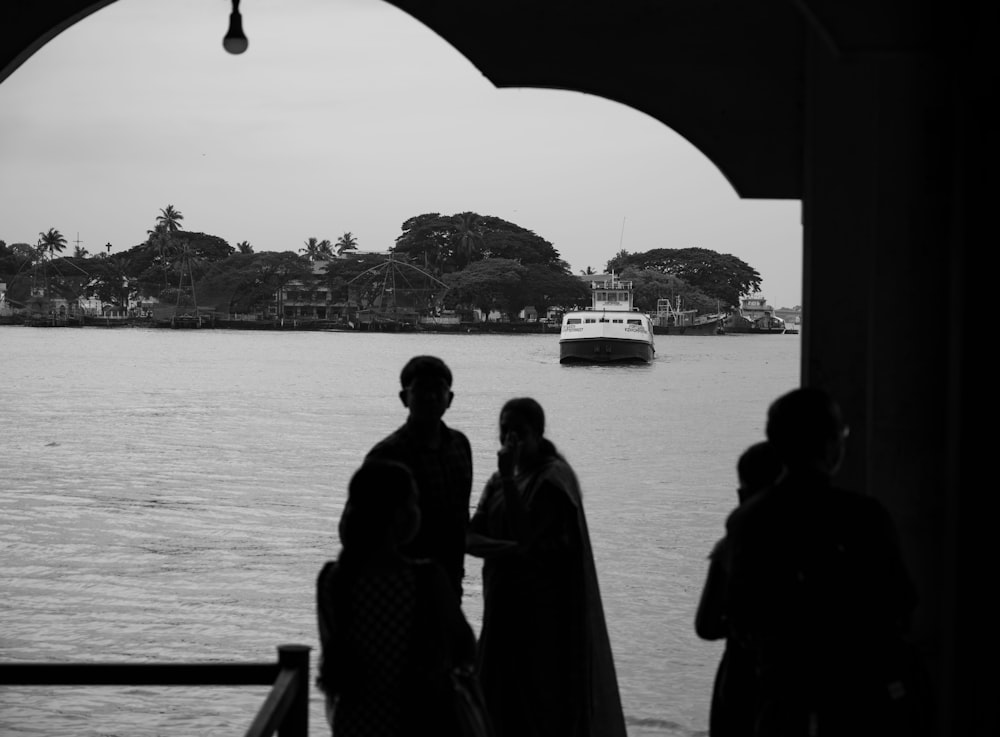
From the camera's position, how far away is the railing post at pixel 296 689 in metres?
3.08

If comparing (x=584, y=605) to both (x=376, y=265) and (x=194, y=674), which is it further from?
(x=376, y=265)

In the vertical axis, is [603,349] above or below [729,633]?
below

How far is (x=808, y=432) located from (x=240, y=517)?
17.8 meters

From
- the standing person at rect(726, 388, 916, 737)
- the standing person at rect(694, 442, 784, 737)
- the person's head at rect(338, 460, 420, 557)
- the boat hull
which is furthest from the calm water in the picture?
the boat hull

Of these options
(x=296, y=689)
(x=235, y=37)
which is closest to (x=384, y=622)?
(x=296, y=689)

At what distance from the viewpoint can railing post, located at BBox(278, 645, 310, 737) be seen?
3.08 meters

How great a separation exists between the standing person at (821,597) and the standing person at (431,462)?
1559mm

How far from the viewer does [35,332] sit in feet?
504

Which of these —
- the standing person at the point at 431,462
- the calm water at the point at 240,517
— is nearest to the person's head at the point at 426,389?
the standing person at the point at 431,462

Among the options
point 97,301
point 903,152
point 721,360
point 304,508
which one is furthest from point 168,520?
point 97,301

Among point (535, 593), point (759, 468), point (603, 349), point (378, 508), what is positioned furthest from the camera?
point (603, 349)

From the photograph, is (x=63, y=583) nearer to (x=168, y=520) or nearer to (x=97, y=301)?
(x=168, y=520)

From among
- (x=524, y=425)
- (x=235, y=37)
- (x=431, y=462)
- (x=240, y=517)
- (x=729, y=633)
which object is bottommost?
(x=240, y=517)

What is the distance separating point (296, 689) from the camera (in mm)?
3070
